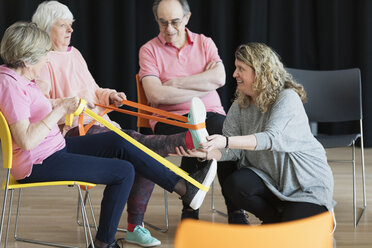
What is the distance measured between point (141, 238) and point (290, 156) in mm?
913

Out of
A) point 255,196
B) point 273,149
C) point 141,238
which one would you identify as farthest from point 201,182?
point 141,238

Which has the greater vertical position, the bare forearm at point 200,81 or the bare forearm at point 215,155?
the bare forearm at point 200,81

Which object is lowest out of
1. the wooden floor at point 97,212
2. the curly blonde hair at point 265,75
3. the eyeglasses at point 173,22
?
the wooden floor at point 97,212

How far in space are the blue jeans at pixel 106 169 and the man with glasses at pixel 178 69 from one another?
0.51m

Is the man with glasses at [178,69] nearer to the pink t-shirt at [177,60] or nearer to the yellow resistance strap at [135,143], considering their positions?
the pink t-shirt at [177,60]

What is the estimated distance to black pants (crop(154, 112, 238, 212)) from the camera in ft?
9.45

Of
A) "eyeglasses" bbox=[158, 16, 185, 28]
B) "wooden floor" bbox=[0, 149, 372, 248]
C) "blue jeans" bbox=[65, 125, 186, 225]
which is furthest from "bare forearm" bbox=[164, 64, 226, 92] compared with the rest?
"wooden floor" bbox=[0, 149, 372, 248]

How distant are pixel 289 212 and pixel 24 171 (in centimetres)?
115

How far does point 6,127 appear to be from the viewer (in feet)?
7.36

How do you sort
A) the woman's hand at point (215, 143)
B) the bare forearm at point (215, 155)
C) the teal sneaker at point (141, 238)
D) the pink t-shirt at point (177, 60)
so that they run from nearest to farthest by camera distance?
the woman's hand at point (215, 143), the bare forearm at point (215, 155), the teal sneaker at point (141, 238), the pink t-shirt at point (177, 60)

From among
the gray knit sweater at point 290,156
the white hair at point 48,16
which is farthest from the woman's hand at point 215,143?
the white hair at point 48,16

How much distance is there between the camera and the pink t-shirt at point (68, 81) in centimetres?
302

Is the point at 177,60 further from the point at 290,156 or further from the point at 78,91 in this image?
the point at 290,156

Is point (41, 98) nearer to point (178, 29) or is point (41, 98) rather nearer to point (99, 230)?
point (99, 230)
